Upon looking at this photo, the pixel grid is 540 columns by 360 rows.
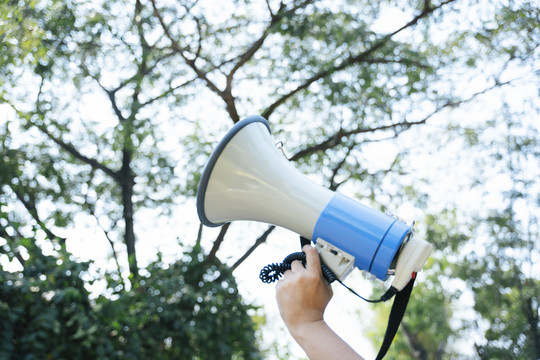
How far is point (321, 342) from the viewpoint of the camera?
49.3 inches

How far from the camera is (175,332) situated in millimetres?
4203

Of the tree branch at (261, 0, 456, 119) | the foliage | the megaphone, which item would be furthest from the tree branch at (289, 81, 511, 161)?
the megaphone

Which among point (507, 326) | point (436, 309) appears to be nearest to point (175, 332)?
point (507, 326)

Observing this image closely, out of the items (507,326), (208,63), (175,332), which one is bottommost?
(175,332)

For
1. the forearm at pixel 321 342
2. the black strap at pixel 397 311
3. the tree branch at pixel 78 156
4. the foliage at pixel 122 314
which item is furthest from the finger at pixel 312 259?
the tree branch at pixel 78 156

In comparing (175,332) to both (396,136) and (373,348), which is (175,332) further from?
(373,348)

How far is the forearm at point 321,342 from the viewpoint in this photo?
1.22 meters

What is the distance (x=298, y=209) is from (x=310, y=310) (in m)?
0.35

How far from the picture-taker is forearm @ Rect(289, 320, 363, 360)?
1.22m

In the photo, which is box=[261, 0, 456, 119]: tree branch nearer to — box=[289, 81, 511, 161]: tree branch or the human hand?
box=[289, 81, 511, 161]: tree branch

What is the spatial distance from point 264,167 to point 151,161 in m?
4.78

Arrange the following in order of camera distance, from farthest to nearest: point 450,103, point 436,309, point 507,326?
1. point 436,309
2. point 507,326
3. point 450,103

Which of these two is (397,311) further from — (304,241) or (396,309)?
(304,241)

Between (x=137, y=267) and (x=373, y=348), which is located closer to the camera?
(x=137, y=267)
